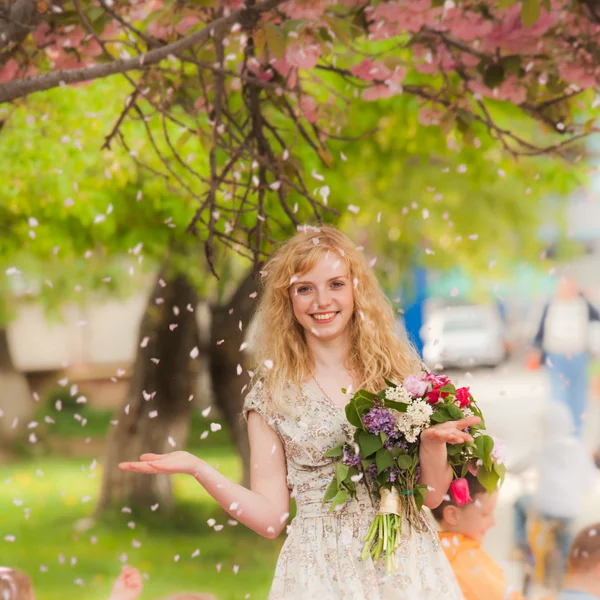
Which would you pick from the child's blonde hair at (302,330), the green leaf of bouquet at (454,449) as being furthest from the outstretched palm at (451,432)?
the child's blonde hair at (302,330)

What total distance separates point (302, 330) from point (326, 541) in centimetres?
59

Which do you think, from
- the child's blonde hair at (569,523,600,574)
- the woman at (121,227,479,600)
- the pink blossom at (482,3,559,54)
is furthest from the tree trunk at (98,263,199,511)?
the woman at (121,227,479,600)

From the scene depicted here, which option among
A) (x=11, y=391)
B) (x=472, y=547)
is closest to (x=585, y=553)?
(x=472, y=547)

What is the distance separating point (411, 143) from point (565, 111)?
3075mm

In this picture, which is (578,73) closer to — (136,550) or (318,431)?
(318,431)

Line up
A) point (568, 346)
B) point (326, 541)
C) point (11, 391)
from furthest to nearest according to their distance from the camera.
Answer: point (11, 391) < point (568, 346) < point (326, 541)

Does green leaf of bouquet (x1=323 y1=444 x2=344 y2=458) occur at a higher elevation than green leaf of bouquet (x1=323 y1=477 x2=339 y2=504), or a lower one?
higher

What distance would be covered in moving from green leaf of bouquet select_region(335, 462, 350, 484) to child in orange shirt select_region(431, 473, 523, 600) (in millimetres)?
893

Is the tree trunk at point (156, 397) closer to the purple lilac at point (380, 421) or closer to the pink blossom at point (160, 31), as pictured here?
the pink blossom at point (160, 31)

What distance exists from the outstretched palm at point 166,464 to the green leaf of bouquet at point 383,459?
45 centimetres

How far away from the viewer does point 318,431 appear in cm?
269

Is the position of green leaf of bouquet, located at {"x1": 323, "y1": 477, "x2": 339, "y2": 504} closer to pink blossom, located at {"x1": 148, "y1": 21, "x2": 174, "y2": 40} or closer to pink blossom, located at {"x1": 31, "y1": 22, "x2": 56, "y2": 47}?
pink blossom, located at {"x1": 148, "y1": 21, "x2": 174, "y2": 40}

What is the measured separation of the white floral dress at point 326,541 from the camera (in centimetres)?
257

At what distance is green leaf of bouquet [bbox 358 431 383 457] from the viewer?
8.29 feet
